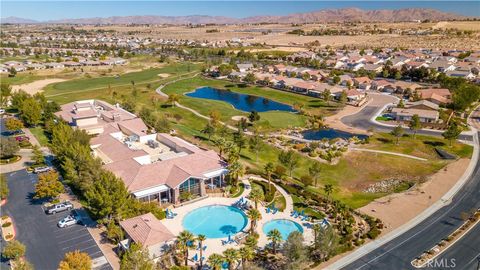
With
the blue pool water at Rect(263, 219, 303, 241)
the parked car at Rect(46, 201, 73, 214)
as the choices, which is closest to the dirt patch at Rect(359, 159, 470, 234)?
the blue pool water at Rect(263, 219, 303, 241)

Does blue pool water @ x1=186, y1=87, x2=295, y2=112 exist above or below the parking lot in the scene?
below

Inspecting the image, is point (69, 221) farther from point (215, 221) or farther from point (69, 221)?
point (215, 221)

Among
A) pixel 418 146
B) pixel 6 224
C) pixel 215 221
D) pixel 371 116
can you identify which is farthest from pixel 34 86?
pixel 418 146

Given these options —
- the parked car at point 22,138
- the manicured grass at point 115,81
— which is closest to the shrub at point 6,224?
the parked car at point 22,138

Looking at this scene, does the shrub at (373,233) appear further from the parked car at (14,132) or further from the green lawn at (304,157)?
the parked car at (14,132)

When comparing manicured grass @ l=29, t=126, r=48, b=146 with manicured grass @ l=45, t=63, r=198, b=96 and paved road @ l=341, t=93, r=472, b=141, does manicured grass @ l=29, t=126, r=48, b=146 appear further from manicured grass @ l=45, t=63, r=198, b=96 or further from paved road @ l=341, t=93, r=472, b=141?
paved road @ l=341, t=93, r=472, b=141

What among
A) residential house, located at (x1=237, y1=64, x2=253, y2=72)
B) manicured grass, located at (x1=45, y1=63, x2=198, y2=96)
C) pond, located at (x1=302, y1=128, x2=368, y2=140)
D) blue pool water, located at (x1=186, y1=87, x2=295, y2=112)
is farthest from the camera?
residential house, located at (x1=237, y1=64, x2=253, y2=72)
